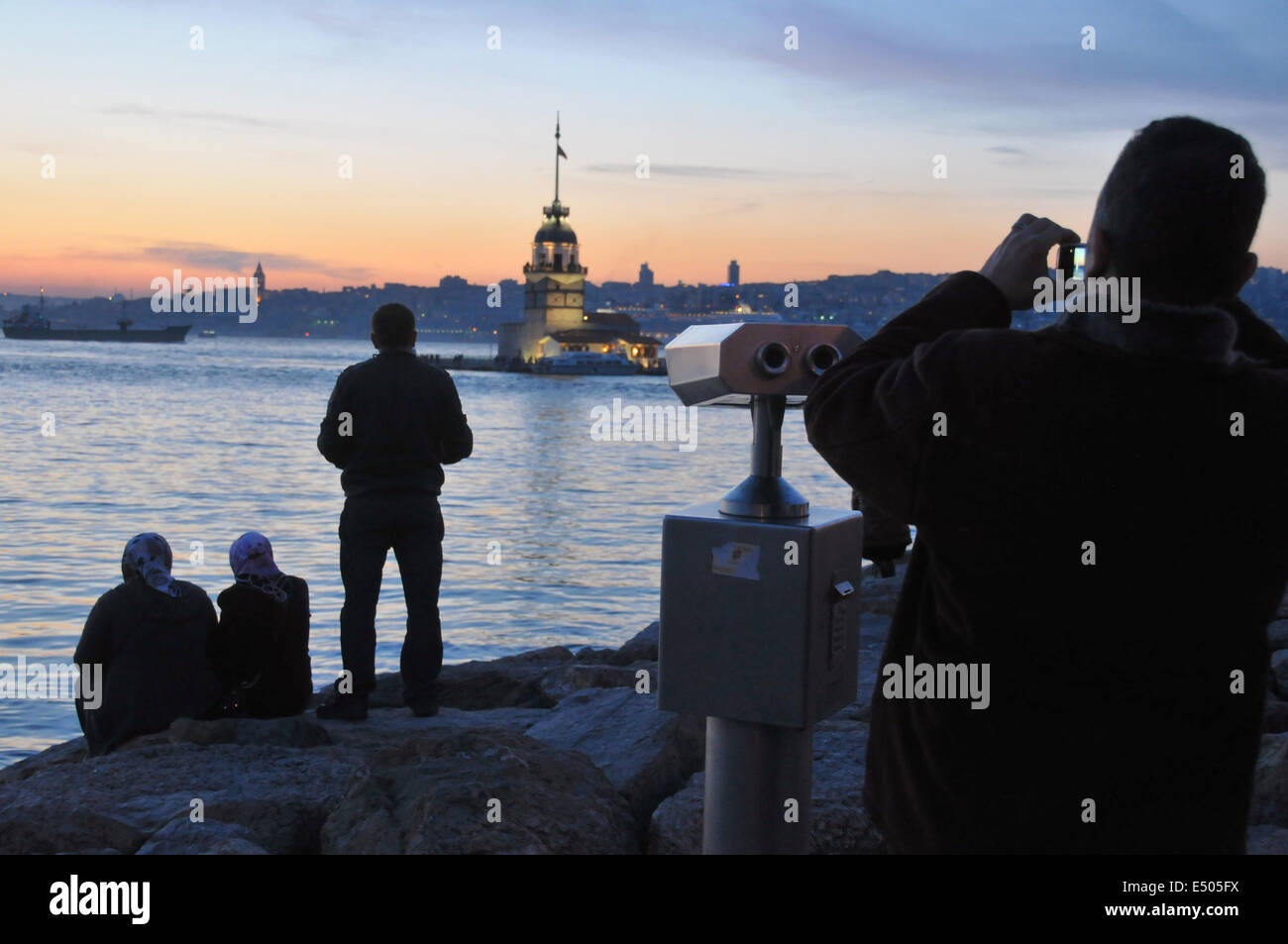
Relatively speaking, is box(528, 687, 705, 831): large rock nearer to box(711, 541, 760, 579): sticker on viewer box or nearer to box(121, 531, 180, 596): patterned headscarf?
box(121, 531, 180, 596): patterned headscarf

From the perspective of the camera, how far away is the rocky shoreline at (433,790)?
2.75 meters

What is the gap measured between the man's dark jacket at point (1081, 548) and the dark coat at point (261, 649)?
3.54m

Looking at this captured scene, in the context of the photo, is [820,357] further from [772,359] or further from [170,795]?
[170,795]

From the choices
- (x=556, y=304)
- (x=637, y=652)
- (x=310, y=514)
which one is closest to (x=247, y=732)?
(x=637, y=652)

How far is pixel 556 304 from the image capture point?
360ft

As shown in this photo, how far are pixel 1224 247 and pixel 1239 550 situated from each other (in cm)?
33

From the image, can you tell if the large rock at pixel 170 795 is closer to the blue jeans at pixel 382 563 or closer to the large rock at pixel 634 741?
the large rock at pixel 634 741

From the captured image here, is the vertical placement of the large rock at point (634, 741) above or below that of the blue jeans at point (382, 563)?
below

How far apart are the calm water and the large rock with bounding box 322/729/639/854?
261 cm

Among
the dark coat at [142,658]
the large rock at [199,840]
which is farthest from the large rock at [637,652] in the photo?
the large rock at [199,840]

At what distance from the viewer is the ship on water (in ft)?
496

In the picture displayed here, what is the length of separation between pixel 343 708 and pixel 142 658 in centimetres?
77

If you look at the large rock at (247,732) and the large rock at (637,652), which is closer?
the large rock at (247,732)
